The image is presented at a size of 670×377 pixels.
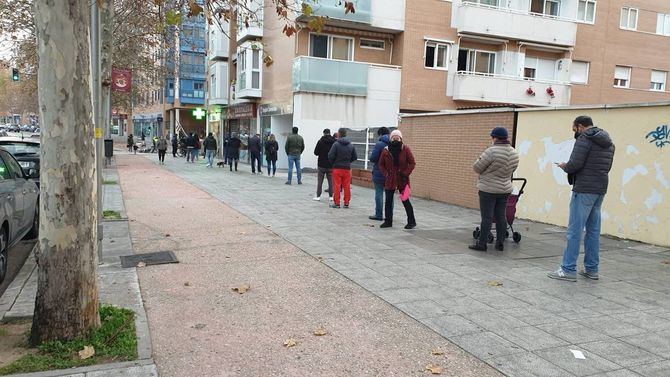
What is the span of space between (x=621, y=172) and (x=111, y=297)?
25.5 feet

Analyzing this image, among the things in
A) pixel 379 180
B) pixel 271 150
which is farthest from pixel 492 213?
pixel 271 150

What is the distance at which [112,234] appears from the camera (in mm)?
8219

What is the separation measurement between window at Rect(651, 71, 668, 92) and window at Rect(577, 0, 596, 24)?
16.4 ft

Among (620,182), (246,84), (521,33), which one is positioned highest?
(521,33)

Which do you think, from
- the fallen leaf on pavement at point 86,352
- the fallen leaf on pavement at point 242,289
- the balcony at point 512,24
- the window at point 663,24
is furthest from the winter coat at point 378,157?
the window at point 663,24

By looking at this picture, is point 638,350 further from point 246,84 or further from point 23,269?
point 246,84

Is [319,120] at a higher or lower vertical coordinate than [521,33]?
lower

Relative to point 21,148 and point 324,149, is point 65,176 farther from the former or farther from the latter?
point 21,148

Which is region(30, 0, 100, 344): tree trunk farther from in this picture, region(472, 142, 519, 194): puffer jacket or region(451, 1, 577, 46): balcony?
region(451, 1, 577, 46): balcony

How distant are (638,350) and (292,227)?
581 centimetres

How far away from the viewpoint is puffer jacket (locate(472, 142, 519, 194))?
23.8 feet

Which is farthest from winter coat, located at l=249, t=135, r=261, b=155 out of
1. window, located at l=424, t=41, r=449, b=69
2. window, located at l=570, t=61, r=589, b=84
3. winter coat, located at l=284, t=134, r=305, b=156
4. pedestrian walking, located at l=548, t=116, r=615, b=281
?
window, located at l=570, t=61, r=589, b=84

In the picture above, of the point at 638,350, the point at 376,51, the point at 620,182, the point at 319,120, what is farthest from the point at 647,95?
the point at 638,350

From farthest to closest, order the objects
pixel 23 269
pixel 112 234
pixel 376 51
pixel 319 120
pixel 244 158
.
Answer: pixel 244 158, pixel 376 51, pixel 319 120, pixel 112 234, pixel 23 269
